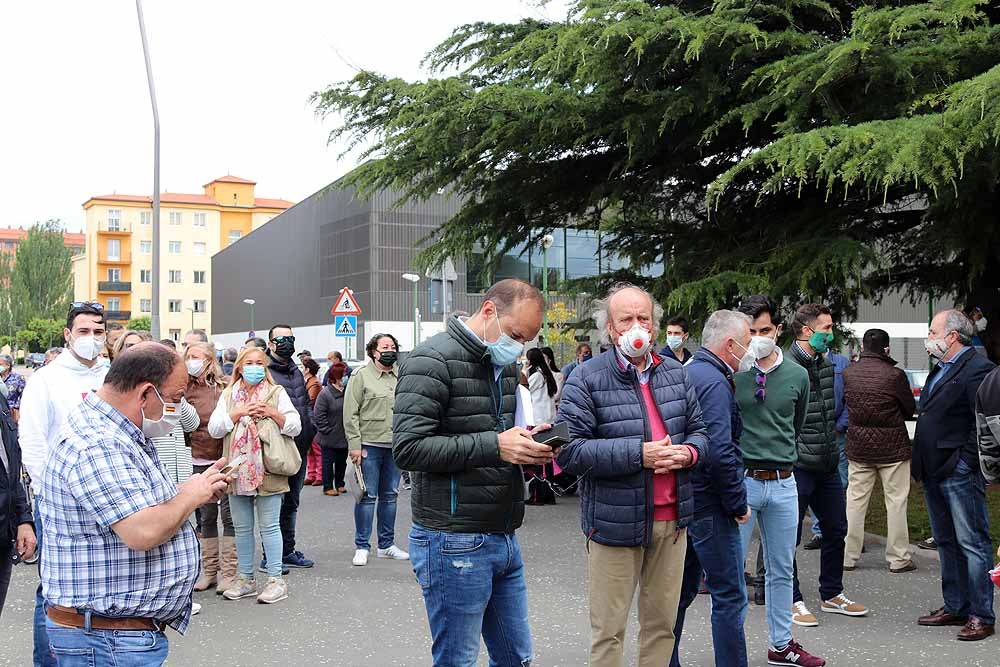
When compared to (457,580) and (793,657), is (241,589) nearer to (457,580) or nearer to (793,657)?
(793,657)

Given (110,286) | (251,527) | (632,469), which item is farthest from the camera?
(110,286)

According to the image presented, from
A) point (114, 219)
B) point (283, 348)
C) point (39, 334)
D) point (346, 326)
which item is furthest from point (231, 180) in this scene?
point (283, 348)

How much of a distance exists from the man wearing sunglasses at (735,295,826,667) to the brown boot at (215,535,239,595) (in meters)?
4.18

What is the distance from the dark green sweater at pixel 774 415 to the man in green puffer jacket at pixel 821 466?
0.35 m

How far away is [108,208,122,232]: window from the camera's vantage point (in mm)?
117944

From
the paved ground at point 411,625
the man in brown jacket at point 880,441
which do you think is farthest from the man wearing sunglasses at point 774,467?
the man in brown jacket at point 880,441

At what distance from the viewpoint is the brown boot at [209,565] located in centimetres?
789

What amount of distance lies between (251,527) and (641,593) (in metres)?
3.86

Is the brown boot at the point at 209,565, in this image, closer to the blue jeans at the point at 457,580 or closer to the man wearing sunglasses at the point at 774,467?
the man wearing sunglasses at the point at 774,467

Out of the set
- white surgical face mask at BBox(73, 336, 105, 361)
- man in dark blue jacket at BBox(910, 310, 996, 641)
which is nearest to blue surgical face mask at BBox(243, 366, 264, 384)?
white surgical face mask at BBox(73, 336, 105, 361)

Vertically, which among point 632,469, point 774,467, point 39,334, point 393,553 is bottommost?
point 393,553

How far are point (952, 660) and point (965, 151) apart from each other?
3.89 m

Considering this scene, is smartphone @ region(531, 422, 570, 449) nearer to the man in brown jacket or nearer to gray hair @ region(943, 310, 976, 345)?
gray hair @ region(943, 310, 976, 345)

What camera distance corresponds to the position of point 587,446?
176 inches
